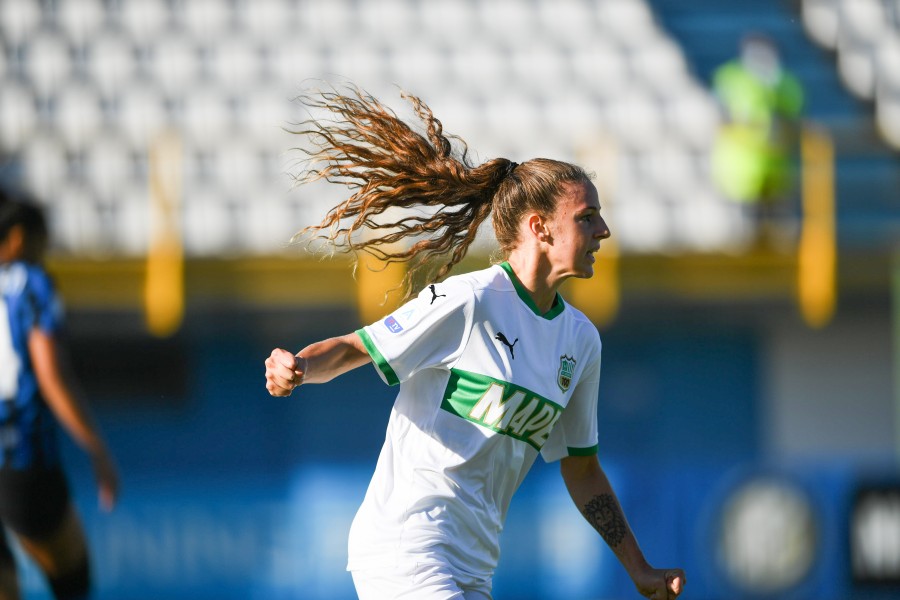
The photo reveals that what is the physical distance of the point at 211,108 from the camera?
1184 cm

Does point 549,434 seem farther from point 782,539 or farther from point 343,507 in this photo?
point 343,507

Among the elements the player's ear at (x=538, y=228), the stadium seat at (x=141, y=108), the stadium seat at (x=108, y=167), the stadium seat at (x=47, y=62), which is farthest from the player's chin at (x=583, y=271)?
the stadium seat at (x=47, y=62)

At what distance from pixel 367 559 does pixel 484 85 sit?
9.30 meters

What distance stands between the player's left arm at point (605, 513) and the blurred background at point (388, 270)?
16.3 ft

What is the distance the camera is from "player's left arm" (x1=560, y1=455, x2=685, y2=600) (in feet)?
11.9

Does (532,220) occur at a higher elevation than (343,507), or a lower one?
higher

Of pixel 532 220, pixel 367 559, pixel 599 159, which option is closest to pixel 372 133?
pixel 532 220

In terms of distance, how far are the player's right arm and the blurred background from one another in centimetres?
573

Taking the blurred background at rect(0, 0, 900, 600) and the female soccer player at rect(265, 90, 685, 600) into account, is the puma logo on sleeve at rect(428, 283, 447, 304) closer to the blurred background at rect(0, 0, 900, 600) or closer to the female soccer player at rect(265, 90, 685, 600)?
the female soccer player at rect(265, 90, 685, 600)

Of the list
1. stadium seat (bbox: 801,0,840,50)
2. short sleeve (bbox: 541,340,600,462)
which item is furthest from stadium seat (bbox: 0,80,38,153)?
short sleeve (bbox: 541,340,600,462)

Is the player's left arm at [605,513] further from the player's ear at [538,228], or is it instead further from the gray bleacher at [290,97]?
the gray bleacher at [290,97]

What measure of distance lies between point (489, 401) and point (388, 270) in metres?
6.78

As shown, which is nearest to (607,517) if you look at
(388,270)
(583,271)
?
(583,271)

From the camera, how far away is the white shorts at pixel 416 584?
10.8 ft
